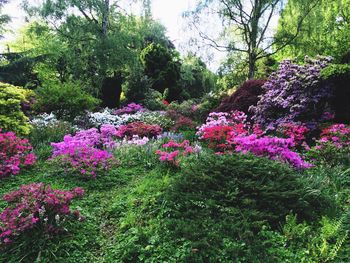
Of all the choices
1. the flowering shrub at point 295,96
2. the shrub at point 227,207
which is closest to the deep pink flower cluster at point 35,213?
the shrub at point 227,207

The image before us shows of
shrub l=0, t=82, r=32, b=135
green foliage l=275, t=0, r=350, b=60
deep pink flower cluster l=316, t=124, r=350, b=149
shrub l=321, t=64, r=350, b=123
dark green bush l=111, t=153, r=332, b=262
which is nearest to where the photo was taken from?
dark green bush l=111, t=153, r=332, b=262

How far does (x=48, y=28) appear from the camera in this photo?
48.0 feet

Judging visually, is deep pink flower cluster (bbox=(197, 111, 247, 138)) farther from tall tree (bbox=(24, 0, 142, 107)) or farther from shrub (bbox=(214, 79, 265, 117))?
tall tree (bbox=(24, 0, 142, 107))

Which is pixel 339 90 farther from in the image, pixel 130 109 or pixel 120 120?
pixel 130 109

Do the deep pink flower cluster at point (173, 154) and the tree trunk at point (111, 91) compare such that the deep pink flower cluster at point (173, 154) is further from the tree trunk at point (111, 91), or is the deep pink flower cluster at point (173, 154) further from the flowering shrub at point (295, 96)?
the tree trunk at point (111, 91)

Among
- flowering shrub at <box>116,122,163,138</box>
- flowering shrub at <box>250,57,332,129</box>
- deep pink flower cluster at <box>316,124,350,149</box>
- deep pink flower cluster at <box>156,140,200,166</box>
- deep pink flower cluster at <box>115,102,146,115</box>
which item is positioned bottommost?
deep pink flower cluster at <box>156,140,200,166</box>

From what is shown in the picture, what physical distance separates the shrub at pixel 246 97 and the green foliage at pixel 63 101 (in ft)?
18.1

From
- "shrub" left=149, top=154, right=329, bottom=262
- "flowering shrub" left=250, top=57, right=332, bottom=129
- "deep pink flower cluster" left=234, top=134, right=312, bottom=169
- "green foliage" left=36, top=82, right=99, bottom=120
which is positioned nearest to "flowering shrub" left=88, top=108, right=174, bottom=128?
"green foliage" left=36, top=82, right=99, bottom=120

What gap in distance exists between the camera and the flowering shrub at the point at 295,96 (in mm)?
8073

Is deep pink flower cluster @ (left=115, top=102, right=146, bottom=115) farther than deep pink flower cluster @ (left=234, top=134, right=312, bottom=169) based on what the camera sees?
Yes

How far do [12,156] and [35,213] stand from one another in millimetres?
3013

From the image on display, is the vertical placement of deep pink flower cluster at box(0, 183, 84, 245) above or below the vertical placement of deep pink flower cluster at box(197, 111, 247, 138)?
below

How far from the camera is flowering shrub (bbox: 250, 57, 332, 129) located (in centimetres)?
807

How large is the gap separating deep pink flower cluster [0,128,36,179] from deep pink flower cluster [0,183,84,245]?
176 centimetres
